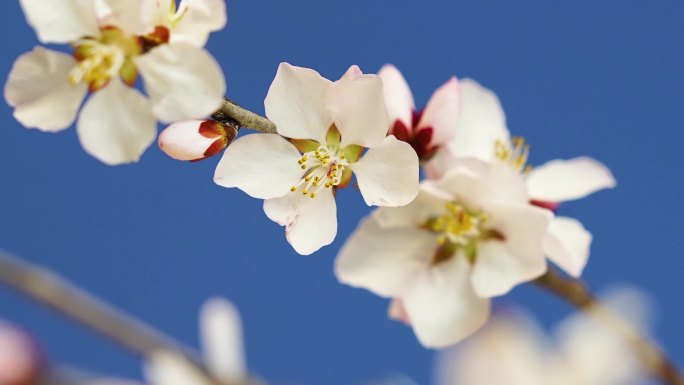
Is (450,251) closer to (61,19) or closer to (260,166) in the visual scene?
(260,166)

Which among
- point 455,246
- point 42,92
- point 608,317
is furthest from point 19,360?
point 608,317

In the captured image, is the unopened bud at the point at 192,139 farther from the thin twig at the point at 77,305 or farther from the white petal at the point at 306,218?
the thin twig at the point at 77,305

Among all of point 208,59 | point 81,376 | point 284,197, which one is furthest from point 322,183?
point 81,376

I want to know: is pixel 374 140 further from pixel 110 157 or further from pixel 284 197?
pixel 110 157

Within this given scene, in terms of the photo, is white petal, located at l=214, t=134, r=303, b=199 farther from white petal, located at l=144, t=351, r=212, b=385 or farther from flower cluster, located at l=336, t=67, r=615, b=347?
white petal, located at l=144, t=351, r=212, b=385

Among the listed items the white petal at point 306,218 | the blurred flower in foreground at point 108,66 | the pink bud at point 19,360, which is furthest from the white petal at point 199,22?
the pink bud at point 19,360
